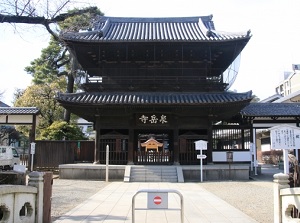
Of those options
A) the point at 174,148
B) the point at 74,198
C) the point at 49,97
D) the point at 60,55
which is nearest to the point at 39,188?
the point at 74,198

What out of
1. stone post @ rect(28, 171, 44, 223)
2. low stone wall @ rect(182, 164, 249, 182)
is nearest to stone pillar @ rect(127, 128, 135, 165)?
low stone wall @ rect(182, 164, 249, 182)

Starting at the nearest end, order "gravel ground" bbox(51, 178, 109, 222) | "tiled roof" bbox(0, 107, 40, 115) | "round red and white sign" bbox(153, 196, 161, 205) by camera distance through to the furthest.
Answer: "round red and white sign" bbox(153, 196, 161, 205)
"gravel ground" bbox(51, 178, 109, 222)
"tiled roof" bbox(0, 107, 40, 115)

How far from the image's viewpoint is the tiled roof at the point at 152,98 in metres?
19.7

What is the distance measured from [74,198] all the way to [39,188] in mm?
4908

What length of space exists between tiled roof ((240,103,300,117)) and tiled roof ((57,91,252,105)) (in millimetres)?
3437

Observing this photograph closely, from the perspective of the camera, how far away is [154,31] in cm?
2448

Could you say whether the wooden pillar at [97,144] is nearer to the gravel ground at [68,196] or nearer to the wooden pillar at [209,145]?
the gravel ground at [68,196]

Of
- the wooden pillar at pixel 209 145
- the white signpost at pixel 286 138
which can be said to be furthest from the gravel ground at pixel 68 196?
the wooden pillar at pixel 209 145

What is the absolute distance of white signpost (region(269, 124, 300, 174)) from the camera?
8.73m

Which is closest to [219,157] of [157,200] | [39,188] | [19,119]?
[19,119]

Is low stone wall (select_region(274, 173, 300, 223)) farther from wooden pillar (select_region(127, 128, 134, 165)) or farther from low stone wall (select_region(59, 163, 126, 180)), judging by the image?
wooden pillar (select_region(127, 128, 134, 165))

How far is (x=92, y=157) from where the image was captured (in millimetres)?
23344

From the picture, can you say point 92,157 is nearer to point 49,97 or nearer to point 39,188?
point 49,97

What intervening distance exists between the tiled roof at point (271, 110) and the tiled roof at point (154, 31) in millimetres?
5856
